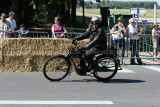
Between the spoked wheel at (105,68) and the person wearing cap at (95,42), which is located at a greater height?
the person wearing cap at (95,42)

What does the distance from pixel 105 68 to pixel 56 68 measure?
1332mm

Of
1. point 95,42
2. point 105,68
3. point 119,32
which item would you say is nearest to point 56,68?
point 95,42

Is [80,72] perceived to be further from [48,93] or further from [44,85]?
[48,93]

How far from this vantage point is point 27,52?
40.9 ft

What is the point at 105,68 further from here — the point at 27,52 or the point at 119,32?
the point at 119,32

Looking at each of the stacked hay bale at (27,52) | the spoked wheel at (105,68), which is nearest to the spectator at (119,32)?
the stacked hay bale at (27,52)

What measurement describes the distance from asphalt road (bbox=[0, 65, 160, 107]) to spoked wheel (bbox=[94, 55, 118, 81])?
171 mm

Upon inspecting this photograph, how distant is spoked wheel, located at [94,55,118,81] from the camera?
426 inches

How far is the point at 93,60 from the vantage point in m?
10.7

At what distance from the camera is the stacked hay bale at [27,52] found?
40.5 ft

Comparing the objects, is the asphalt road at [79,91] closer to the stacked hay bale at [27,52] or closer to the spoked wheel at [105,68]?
the spoked wheel at [105,68]

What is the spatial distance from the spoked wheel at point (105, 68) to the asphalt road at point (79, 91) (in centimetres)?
17

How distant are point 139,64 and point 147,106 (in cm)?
776

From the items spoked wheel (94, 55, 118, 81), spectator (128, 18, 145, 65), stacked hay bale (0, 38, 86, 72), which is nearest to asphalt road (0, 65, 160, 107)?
spoked wheel (94, 55, 118, 81)
